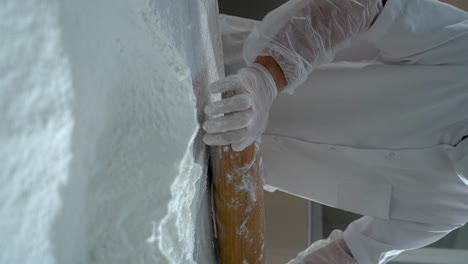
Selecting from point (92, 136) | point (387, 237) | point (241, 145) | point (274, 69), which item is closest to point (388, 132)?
point (387, 237)

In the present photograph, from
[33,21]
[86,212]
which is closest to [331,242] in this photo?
[86,212]

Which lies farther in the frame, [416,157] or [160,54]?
[416,157]

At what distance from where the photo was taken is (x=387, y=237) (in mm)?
1310

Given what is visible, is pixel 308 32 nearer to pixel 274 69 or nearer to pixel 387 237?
pixel 274 69

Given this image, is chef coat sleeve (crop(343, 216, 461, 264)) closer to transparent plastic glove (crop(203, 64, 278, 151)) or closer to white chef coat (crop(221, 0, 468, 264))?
white chef coat (crop(221, 0, 468, 264))

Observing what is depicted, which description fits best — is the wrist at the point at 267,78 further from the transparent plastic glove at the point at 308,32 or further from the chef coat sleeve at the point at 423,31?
the chef coat sleeve at the point at 423,31

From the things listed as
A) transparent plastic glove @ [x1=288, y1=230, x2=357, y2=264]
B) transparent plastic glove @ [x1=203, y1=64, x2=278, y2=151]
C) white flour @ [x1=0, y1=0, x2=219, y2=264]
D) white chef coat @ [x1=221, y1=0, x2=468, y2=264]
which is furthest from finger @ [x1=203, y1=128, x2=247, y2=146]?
transparent plastic glove @ [x1=288, y1=230, x2=357, y2=264]

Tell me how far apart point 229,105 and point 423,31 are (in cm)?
60

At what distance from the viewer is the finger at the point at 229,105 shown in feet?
2.72

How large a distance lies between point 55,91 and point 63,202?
81 millimetres

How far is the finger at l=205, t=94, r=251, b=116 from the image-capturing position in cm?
83

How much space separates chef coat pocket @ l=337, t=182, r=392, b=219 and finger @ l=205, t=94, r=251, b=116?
2.03ft

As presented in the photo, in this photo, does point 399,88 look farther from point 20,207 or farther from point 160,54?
point 20,207

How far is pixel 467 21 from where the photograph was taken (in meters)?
1.14
